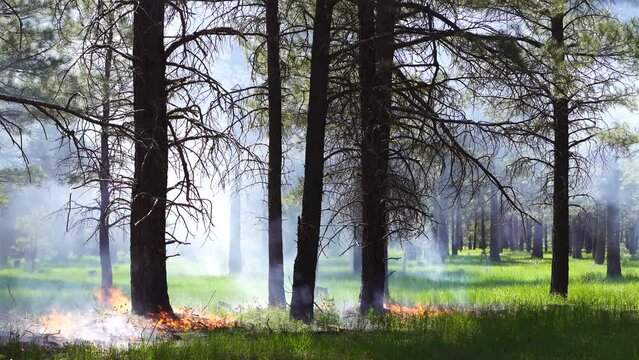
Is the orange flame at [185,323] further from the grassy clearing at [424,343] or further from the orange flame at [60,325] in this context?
the orange flame at [60,325]

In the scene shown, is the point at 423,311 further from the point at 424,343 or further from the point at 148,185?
the point at 148,185

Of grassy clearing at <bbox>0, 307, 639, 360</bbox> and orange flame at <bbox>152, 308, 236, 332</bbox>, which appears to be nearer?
grassy clearing at <bbox>0, 307, 639, 360</bbox>

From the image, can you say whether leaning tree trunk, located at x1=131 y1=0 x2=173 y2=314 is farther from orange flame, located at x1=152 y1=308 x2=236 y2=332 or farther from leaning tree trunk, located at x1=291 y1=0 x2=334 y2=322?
leaning tree trunk, located at x1=291 y1=0 x2=334 y2=322

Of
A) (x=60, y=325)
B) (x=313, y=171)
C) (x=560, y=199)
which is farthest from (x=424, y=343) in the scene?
(x=560, y=199)

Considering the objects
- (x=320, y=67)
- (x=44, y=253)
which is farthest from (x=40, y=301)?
(x=44, y=253)

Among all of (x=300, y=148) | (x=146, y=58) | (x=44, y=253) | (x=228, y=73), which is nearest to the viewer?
(x=146, y=58)

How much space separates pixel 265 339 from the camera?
287 inches

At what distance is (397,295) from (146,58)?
428 inches

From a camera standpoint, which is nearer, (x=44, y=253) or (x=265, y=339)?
(x=265, y=339)

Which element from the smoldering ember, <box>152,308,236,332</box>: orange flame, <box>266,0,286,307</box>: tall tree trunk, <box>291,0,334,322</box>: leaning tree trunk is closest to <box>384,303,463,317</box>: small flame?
the smoldering ember

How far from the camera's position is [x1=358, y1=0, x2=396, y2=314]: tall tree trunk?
10.3 m

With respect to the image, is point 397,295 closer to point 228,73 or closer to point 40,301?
point 40,301

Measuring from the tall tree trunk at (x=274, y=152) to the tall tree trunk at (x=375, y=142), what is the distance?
2.05 metres

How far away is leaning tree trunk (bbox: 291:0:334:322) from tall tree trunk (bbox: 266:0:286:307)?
212cm
